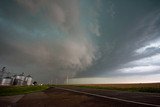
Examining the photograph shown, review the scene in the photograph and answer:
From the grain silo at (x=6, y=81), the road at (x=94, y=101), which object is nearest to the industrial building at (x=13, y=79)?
the grain silo at (x=6, y=81)

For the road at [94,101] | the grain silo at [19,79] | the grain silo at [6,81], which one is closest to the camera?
the road at [94,101]

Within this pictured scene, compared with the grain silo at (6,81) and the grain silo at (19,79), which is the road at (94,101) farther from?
the grain silo at (19,79)

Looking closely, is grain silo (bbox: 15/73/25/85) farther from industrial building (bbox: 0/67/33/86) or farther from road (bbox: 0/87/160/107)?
A: road (bbox: 0/87/160/107)

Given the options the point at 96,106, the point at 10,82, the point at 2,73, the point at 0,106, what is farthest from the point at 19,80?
the point at 96,106

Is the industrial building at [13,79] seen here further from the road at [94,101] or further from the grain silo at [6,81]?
the road at [94,101]

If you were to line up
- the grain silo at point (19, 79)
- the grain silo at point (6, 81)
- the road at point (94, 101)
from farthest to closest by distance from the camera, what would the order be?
the grain silo at point (19, 79) < the grain silo at point (6, 81) < the road at point (94, 101)

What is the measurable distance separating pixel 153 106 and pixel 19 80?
3692 inches

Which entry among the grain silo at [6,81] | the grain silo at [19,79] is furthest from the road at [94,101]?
the grain silo at [19,79]

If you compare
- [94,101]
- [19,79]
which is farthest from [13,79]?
[94,101]

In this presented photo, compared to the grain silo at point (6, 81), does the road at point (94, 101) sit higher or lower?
lower

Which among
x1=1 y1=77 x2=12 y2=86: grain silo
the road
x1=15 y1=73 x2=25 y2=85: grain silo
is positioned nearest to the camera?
the road

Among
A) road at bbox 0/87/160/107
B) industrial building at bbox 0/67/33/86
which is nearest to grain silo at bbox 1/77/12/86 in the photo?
industrial building at bbox 0/67/33/86

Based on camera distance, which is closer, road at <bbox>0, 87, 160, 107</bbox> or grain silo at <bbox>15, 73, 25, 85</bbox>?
road at <bbox>0, 87, 160, 107</bbox>

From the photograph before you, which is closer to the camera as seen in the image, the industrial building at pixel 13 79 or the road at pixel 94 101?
the road at pixel 94 101
